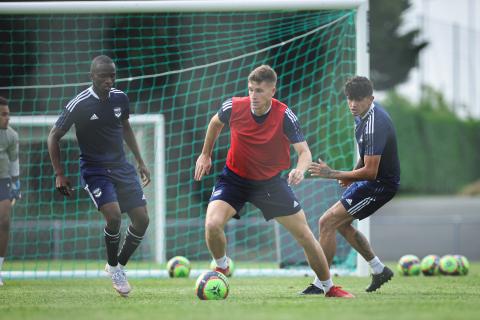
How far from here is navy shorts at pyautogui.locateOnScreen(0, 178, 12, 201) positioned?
9.80 metres

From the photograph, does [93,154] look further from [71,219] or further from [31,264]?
[71,219]

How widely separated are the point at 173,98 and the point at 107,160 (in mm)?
6519

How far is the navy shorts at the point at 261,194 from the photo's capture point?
24.7 ft

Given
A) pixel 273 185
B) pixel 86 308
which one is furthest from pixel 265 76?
pixel 86 308

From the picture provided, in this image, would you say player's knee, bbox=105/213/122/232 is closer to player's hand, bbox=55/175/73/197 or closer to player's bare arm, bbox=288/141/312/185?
player's hand, bbox=55/175/73/197

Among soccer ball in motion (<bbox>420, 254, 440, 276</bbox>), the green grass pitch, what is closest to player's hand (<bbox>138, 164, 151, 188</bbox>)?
the green grass pitch

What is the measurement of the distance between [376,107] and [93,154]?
2.66 m

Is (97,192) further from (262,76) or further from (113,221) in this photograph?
(262,76)

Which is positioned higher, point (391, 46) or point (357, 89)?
point (391, 46)

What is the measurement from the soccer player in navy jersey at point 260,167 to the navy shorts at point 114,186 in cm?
91

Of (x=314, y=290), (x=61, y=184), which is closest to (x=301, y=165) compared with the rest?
(x=314, y=290)

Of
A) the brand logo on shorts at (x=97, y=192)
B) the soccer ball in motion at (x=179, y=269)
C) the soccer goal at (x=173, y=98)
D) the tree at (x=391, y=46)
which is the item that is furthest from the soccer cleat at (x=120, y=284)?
the tree at (x=391, y=46)

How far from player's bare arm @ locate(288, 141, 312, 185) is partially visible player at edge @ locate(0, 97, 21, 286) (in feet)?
12.8

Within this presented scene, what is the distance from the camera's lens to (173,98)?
47.8 feet
